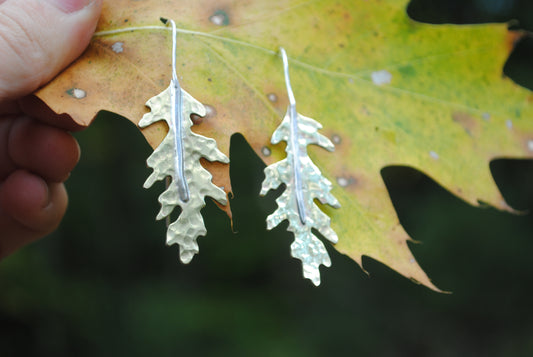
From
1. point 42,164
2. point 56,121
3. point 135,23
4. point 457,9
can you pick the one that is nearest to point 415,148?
point 135,23

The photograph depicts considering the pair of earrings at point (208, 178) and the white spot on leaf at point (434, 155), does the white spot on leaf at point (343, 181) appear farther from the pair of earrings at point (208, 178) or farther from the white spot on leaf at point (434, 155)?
the white spot on leaf at point (434, 155)

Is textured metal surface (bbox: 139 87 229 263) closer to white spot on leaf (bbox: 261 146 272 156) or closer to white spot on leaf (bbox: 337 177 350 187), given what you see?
white spot on leaf (bbox: 261 146 272 156)

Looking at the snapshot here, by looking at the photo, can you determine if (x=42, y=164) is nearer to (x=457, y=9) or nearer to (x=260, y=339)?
(x=260, y=339)

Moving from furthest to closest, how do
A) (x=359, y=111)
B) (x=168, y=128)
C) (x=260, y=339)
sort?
(x=260, y=339) < (x=359, y=111) < (x=168, y=128)

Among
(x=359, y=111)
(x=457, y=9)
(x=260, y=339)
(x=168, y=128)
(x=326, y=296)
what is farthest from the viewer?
(x=326, y=296)

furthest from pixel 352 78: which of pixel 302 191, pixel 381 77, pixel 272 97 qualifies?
pixel 302 191

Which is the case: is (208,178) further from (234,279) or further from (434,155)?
(234,279)

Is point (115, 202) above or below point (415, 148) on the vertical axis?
below

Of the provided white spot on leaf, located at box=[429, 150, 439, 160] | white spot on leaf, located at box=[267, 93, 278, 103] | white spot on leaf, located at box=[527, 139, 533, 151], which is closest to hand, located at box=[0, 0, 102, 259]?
white spot on leaf, located at box=[267, 93, 278, 103]
